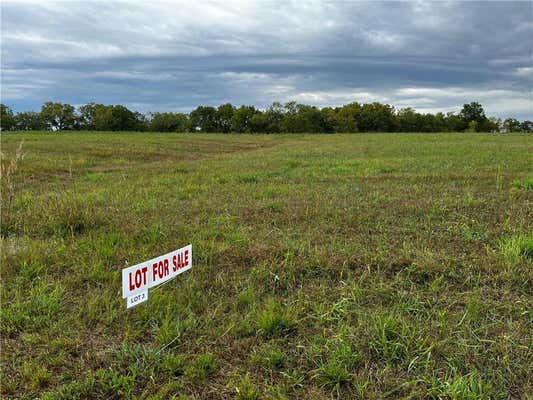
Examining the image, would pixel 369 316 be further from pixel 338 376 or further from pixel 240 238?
pixel 240 238

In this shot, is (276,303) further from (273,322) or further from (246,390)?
(246,390)

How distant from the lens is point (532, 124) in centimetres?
8906

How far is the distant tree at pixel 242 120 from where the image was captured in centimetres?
8325

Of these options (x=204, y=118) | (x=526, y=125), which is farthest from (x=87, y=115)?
(x=526, y=125)

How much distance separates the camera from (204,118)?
87.4 metres

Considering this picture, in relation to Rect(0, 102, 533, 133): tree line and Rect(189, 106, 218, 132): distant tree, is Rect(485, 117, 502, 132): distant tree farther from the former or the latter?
Rect(189, 106, 218, 132): distant tree

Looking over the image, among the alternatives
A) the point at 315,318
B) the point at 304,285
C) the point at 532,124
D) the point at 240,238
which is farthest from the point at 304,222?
the point at 532,124

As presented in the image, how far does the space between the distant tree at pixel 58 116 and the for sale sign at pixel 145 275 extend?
249ft

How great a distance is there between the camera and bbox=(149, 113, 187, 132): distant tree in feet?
264

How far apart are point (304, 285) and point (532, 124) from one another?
104416 millimetres

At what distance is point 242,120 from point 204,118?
354 inches

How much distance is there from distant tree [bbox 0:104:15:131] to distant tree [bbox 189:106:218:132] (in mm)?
31828

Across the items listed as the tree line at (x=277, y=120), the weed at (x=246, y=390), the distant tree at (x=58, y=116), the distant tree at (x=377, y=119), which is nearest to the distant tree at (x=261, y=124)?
the tree line at (x=277, y=120)

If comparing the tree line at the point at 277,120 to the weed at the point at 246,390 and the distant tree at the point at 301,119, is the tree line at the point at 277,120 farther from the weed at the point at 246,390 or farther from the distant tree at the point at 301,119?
the weed at the point at 246,390
